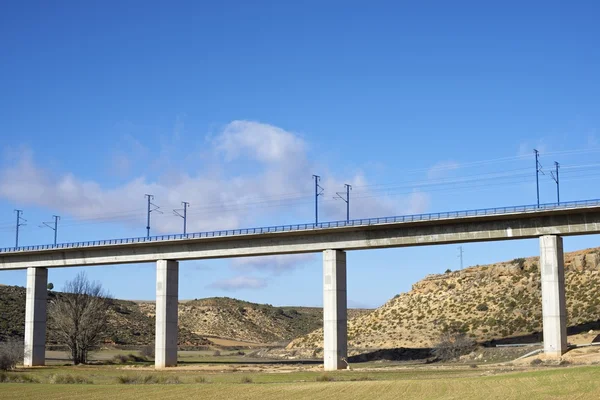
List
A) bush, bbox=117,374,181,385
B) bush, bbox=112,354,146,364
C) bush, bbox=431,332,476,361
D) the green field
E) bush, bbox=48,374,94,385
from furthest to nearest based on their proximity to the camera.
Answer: bush, bbox=112,354,146,364 → bush, bbox=431,332,476,361 → bush, bbox=48,374,94,385 → bush, bbox=117,374,181,385 → the green field

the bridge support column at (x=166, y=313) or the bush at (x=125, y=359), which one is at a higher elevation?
the bridge support column at (x=166, y=313)

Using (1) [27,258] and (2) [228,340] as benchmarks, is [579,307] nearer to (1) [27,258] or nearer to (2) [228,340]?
(1) [27,258]

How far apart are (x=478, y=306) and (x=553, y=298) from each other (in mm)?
42279

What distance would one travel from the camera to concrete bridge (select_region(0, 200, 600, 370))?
191 feet

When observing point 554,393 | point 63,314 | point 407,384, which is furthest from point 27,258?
point 554,393

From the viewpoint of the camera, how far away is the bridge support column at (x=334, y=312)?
65.7 m

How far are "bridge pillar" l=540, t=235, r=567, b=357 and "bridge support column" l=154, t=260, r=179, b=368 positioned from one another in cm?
3503

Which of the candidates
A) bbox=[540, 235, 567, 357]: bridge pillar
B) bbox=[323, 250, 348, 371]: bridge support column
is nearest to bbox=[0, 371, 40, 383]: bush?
bbox=[323, 250, 348, 371]: bridge support column

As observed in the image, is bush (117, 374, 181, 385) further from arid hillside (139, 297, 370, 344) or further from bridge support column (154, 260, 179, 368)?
arid hillside (139, 297, 370, 344)

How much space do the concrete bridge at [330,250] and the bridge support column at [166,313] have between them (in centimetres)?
9

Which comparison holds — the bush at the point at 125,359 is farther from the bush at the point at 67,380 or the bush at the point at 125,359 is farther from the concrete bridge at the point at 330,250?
the bush at the point at 67,380

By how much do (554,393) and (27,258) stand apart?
68154mm

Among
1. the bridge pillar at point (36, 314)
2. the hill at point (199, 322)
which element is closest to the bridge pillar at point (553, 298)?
the bridge pillar at point (36, 314)

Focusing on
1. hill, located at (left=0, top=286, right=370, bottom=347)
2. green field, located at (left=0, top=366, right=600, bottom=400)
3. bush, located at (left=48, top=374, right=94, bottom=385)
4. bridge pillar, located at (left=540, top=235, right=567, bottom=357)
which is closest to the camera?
green field, located at (left=0, top=366, right=600, bottom=400)
